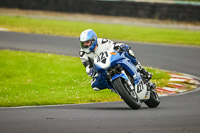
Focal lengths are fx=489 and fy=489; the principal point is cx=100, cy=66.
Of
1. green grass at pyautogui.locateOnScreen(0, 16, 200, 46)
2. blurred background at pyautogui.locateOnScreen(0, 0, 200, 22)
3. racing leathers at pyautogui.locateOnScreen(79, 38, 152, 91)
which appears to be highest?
racing leathers at pyautogui.locateOnScreen(79, 38, 152, 91)

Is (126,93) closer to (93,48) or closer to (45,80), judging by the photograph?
(93,48)

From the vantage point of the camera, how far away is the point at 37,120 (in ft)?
22.5

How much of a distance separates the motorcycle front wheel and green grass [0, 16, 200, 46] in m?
13.5

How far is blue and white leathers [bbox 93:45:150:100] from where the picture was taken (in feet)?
25.6

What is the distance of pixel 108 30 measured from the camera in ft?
84.4

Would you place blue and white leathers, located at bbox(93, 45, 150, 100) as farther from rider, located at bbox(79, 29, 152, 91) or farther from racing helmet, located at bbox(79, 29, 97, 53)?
racing helmet, located at bbox(79, 29, 97, 53)

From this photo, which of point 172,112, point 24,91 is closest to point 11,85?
point 24,91

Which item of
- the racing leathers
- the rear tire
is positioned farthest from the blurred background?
the racing leathers

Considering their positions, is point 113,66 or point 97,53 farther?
point 97,53

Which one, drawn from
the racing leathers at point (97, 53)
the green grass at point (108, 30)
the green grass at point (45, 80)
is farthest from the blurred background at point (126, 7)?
the racing leathers at point (97, 53)

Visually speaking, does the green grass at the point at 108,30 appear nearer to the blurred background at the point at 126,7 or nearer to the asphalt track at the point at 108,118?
the blurred background at the point at 126,7

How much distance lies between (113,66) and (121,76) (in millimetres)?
232

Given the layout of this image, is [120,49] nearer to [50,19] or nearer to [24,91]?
[24,91]

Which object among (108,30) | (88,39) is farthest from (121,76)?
(108,30)
